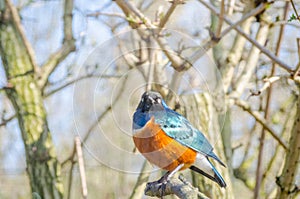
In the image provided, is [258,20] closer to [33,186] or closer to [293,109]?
[293,109]

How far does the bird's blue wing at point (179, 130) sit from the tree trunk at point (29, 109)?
5.42 ft

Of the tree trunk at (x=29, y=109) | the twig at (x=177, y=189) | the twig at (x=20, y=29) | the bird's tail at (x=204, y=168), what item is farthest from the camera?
the twig at (x=20, y=29)

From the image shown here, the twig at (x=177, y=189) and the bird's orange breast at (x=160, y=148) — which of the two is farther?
the bird's orange breast at (x=160, y=148)

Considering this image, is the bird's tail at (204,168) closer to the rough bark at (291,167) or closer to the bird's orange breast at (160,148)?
the bird's orange breast at (160,148)

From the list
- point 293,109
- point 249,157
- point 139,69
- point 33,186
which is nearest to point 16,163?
point 33,186

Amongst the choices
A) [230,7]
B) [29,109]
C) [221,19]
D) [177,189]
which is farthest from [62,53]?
[177,189]

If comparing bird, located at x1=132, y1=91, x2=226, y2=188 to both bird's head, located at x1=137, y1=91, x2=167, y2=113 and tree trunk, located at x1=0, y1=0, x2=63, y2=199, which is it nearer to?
bird's head, located at x1=137, y1=91, x2=167, y2=113

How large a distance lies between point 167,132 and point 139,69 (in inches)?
12.7

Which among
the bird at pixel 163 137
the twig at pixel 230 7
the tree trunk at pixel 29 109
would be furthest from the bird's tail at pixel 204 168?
the twig at pixel 230 7

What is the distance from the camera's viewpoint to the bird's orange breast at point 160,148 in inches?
66.6

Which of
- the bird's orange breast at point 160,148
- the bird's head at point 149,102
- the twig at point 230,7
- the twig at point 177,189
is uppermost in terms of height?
the twig at point 230,7

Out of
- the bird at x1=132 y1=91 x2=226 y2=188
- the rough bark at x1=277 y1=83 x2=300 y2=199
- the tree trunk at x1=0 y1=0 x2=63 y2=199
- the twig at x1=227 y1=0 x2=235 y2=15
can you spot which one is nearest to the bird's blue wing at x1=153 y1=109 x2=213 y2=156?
the bird at x1=132 y1=91 x2=226 y2=188

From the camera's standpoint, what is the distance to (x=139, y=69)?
6.42 feet

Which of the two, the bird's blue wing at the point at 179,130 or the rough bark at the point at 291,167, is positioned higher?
the bird's blue wing at the point at 179,130
